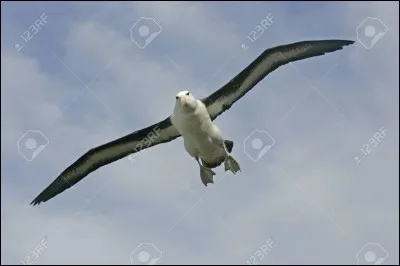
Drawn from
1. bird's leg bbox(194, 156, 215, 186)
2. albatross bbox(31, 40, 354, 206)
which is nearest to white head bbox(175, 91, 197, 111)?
albatross bbox(31, 40, 354, 206)

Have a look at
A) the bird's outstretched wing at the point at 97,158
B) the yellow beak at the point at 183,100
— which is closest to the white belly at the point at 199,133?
the yellow beak at the point at 183,100

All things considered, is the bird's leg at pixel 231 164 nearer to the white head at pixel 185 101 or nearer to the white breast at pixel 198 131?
the white breast at pixel 198 131

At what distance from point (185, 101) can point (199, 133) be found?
50.4 inches

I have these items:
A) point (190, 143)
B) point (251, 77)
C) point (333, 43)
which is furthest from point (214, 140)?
point (333, 43)

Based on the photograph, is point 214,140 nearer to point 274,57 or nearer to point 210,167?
point 210,167

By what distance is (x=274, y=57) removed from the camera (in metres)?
38.4

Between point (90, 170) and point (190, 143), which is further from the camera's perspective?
point (90, 170)

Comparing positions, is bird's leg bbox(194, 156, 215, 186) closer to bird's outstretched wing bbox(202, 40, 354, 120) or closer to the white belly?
the white belly

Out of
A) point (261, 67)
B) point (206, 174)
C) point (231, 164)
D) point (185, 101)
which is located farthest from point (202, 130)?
point (261, 67)

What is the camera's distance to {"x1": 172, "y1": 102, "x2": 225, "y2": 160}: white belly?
35969 mm

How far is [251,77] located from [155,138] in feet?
13.7

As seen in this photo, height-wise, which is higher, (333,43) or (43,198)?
(43,198)

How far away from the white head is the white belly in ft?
0.82

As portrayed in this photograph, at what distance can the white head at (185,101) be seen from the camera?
35.6 m
